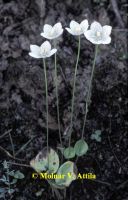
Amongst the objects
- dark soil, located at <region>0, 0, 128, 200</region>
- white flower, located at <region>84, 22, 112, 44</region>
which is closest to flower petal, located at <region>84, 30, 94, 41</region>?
white flower, located at <region>84, 22, 112, 44</region>

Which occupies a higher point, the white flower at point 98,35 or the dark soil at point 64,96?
the white flower at point 98,35

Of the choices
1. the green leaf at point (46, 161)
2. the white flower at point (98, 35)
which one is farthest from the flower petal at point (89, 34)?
the green leaf at point (46, 161)

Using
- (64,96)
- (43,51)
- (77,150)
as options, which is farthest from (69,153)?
(43,51)

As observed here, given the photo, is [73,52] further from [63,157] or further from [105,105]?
[63,157]

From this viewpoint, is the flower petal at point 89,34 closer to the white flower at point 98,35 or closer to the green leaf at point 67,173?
the white flower at point 98,35

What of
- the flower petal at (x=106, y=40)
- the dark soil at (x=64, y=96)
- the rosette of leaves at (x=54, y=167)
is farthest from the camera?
the dark soil at (x=64, y=96)

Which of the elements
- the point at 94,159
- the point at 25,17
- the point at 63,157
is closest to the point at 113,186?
the point at 94,159
